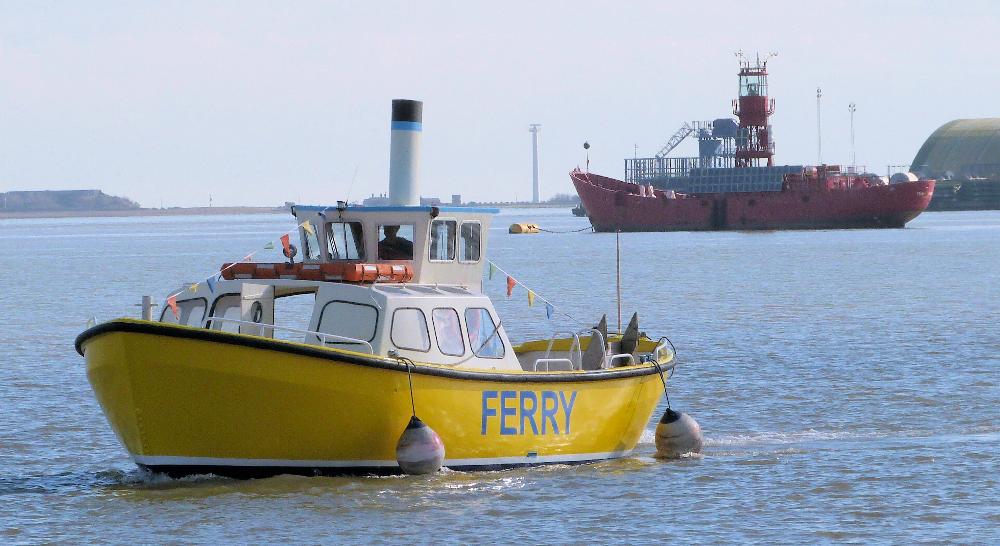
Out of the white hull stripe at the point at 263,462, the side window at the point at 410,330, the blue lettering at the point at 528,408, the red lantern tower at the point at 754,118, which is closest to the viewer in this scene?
the white hull stripe at the point at 263,462

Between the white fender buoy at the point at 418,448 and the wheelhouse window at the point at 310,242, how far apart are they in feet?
10.1

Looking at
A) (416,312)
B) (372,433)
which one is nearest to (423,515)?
(372,433)

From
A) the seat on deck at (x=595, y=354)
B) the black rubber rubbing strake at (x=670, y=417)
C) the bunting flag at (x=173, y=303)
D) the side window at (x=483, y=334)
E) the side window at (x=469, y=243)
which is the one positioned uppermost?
the side window at (x=469, y=243)

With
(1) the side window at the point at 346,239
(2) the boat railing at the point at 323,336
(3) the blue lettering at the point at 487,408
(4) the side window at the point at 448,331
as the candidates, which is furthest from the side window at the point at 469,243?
(2) the boat railing at the point at 323,336

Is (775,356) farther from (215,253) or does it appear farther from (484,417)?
(215,253)

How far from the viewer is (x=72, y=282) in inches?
2837

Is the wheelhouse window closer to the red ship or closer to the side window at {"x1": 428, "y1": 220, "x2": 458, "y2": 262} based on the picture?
the side window at {"x1": 428, "y1": 220, "x2": 458, "y2": 262}

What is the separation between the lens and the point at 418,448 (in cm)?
1720

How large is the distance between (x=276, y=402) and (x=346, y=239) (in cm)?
322

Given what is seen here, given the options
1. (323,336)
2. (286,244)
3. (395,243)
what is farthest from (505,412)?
(286,244)

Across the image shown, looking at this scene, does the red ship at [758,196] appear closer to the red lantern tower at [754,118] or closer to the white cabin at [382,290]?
the red lantern tower at [754,118]

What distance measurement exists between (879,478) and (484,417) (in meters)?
5.23

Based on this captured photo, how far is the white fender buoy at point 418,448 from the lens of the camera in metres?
17.2

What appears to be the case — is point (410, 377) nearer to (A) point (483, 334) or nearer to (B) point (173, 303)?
(A) point (483, 334)
